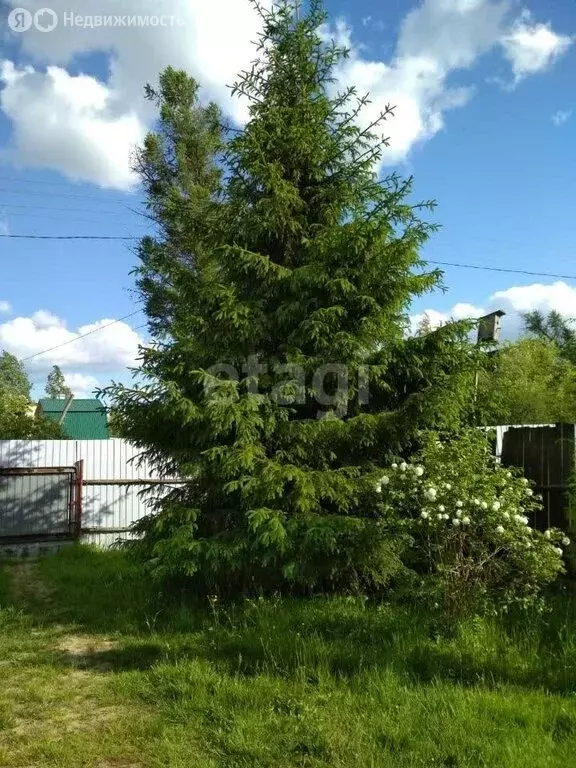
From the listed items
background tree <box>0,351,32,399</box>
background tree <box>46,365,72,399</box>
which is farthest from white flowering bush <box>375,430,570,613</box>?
background tree <box>46,365,72,399</box>

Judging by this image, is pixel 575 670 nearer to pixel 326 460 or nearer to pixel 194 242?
pixel 326 460

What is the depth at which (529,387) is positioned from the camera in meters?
18.7

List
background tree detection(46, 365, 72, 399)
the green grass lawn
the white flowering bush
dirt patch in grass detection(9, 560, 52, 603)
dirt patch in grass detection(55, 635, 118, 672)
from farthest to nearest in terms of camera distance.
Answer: background tree detection(46, 365, 72, 399) < dirt patch in grass detection(9, 560, 52, 603) < dirt patch in grass detection(55, 635, 118, 672) < the white flowering bush < the green grass lawn

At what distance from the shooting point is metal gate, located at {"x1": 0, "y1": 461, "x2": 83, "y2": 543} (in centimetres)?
1176

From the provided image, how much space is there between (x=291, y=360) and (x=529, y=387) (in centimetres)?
1404

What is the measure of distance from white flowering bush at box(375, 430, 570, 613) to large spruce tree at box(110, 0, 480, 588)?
808 mm

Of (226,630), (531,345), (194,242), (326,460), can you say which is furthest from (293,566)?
(531,345)

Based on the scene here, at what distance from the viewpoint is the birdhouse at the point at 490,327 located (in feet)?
22.4

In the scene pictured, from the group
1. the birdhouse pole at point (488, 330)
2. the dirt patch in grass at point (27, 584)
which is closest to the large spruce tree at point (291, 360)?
the birdhouse pole at point (488, 330)

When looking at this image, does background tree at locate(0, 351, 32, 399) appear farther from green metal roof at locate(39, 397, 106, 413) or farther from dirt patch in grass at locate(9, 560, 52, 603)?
dirt patch in grass at locate(9, 560, 52, 603)

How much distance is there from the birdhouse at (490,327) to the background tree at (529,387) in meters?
0.18

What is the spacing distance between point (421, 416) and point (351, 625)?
2085 millimetres

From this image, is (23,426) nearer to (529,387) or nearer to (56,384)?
(529,387)

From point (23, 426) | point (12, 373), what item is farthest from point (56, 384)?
point (23, 426)
